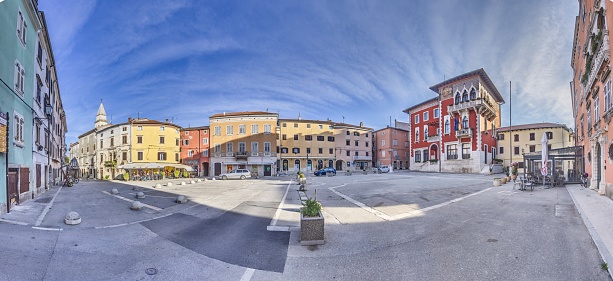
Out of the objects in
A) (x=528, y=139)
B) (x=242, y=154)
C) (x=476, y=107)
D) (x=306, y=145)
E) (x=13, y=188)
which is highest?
(x=476, y=107)

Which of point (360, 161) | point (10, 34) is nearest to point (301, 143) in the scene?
point (360, 161)

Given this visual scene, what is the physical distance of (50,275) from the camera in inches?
208

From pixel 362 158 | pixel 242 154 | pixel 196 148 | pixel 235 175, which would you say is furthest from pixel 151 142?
pixel 362 158

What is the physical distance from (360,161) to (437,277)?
61.9 m

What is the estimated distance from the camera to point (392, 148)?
6625cm

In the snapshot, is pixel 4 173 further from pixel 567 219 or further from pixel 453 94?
pixel 453 94

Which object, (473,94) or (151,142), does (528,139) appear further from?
(151,142)

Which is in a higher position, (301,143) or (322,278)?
(301,143)

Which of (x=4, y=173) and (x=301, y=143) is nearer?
(x=4, y=173)

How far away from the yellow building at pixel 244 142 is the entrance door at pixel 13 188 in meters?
36.2

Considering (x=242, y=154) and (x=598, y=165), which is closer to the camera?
(x=598, y=165)

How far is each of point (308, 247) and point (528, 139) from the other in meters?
60.0

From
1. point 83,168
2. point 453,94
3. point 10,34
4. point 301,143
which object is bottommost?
point 83,168

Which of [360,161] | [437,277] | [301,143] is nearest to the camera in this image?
[437,277]
